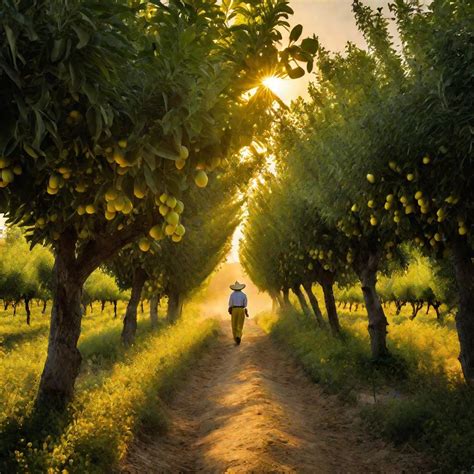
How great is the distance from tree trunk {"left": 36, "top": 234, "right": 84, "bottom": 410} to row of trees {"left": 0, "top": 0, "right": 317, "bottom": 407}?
270 centimetres

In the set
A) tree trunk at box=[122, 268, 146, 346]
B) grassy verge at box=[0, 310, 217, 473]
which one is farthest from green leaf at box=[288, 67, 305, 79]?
tree trunk at box=[122, 268, 146, 346]

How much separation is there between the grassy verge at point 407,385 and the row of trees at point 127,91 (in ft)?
16.9

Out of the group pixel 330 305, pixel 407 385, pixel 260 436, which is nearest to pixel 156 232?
pixel 260 436

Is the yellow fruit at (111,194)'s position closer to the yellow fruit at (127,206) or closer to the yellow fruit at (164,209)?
the yellow fruit at (127,206)

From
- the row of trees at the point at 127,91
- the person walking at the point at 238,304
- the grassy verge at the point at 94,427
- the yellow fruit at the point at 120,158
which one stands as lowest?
the grassy verge at the point at 94,427

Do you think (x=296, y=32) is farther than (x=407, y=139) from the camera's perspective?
No

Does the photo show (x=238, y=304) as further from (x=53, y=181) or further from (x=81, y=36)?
(x=81, y=36)

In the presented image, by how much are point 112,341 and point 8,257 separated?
23275 mm

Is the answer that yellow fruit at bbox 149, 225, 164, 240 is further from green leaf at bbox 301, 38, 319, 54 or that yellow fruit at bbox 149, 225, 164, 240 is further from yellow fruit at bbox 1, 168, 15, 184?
green leaf at bbox 301, 38, 319, 54

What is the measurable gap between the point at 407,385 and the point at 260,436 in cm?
508

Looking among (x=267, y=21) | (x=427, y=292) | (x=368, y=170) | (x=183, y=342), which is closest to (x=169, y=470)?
(x=368, y=170)

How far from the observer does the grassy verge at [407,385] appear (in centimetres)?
723

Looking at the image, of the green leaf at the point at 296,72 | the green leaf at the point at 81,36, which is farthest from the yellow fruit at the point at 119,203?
the green leaf at the point at 296,72

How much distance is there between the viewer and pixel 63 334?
7.59 m
